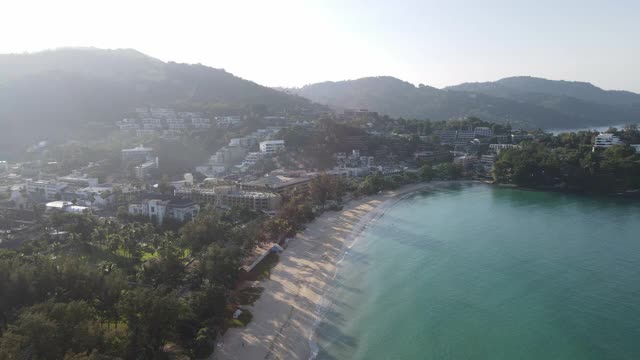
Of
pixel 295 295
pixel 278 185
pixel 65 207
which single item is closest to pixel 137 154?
pixel 65 207

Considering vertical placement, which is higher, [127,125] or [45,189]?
[127,125]

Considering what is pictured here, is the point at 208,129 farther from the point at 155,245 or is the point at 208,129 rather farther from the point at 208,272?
the point at 208,272

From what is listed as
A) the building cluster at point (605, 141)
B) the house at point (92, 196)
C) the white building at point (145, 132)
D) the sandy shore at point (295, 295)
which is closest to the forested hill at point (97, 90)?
the white building at point (145, 132)

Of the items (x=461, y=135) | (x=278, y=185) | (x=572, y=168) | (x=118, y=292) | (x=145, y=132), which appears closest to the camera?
(x=118, y=292)

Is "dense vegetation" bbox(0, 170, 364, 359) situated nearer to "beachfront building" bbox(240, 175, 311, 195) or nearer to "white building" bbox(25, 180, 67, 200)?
"white building" bbox(25, 180, 67, 200)

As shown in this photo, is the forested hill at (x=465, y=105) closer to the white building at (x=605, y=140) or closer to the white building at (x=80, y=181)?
the white building at (x=605, y=140)

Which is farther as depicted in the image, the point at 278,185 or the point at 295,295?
the point at 278,185

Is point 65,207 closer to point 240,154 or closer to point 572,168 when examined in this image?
point 240,154
